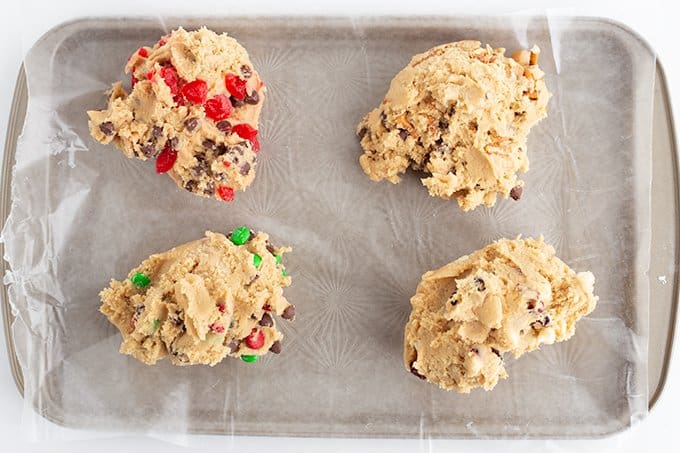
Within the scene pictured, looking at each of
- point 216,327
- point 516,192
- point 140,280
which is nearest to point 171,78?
point 140,280

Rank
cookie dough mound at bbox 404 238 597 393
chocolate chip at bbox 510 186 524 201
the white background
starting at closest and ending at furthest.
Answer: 1. cookie dough mound at bbox 404 238 597 393
2. chocolate chip at bbox 510 186 524 201
3. the white background

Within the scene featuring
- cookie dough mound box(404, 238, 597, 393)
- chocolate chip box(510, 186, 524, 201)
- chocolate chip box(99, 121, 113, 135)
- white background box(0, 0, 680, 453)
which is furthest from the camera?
white background box(0, 0, 680, 453)

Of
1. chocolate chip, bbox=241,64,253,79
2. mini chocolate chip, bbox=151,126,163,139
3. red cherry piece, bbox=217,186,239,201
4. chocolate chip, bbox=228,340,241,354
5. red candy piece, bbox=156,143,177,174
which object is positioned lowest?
chocolate chip, bbox=228,340,241,354

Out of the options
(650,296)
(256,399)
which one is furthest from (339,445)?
(650,296)

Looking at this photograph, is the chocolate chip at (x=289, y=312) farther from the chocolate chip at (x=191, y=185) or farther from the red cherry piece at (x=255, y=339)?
the chocolate chip at (x=191, y=185)

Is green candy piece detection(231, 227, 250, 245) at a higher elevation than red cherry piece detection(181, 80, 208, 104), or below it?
below

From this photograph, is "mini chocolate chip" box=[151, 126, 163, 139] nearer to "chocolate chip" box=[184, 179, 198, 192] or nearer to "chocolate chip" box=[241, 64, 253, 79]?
"chocolate chip" box=[184, 179, 198, 192]

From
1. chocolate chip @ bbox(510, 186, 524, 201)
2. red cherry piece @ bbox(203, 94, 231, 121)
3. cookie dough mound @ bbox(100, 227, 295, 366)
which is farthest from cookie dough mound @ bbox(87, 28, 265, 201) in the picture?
chocolate chip @ bbox(510, 186, 524, 201)
